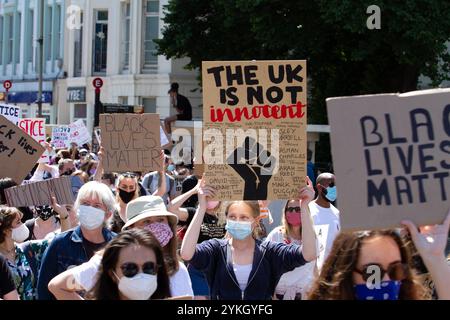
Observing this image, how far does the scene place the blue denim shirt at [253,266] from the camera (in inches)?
241

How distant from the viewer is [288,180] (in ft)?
21.7

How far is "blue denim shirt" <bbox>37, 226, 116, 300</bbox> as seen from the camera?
5.90 metres

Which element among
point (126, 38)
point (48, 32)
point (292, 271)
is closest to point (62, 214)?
point (292, 271)

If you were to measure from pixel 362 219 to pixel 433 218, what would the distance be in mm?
267

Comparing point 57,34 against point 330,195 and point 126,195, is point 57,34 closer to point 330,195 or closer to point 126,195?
point 126,195

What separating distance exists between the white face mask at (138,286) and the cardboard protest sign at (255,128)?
7.03ft

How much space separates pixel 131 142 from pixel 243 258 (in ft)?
11.6

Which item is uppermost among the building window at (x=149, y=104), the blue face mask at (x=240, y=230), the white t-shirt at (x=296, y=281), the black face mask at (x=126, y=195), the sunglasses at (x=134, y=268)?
the building window at (x=149, y=104)

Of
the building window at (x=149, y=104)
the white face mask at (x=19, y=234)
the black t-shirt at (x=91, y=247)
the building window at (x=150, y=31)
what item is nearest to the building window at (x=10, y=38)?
the building window at (x=150, y=31)

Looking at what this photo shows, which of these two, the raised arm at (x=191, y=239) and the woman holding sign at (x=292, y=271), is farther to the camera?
the woman holding sign at (x=292, y=271)

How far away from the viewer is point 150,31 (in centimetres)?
3844

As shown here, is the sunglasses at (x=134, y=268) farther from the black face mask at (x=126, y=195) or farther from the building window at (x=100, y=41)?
the building window at (x=100, y=41)

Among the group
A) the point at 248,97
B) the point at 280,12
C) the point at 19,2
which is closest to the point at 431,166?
the point at 248,97
